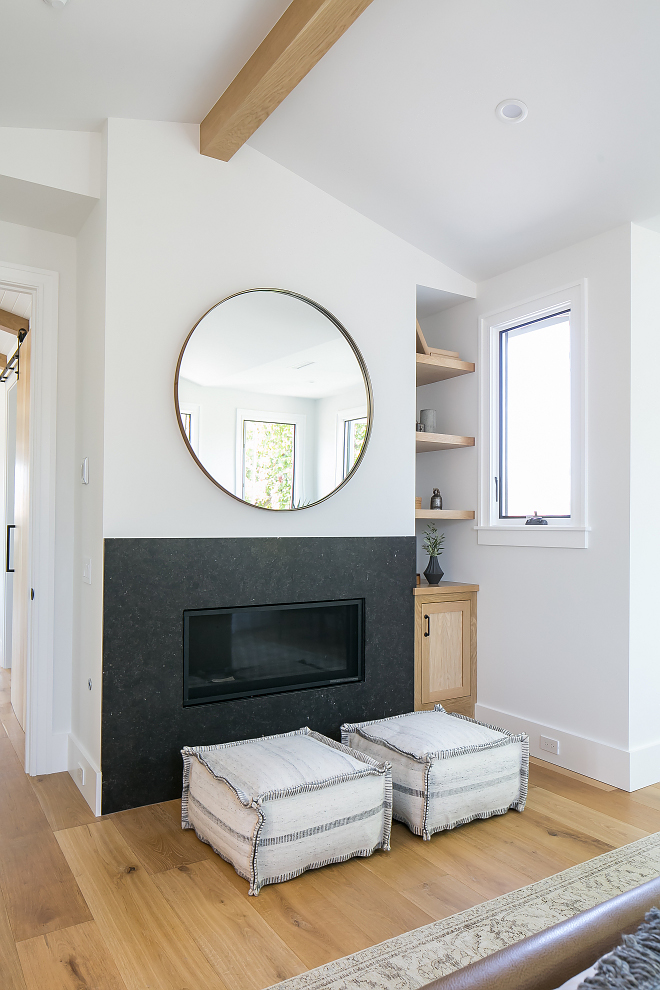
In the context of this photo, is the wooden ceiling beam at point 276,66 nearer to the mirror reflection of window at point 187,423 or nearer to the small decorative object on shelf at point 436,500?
the mirror reflection of window at point 187,423

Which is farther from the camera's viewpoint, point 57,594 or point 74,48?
point 57,594

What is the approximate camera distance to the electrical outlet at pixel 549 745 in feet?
10.9

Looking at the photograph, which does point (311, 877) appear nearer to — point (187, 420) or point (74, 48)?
point (187, 420)

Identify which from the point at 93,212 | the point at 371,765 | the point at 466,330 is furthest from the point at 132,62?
the point at 371,765

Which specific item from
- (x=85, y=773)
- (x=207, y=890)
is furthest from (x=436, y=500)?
(x=207, y=890)

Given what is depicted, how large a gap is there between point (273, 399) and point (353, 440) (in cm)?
46

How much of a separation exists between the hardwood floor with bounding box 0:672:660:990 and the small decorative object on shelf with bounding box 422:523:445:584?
126 cm

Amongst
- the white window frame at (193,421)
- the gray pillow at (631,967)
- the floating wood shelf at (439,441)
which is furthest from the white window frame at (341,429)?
the gray pillow at (631,967)

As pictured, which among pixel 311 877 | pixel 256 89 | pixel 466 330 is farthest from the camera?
pixel 466 330

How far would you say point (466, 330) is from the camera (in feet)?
13.0

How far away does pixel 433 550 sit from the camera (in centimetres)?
393

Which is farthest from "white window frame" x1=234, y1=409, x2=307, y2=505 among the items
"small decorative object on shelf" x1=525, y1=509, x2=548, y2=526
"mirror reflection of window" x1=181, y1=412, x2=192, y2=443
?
"small decorative object on shelf" x1=525, y1=509, x2=548, y2=526

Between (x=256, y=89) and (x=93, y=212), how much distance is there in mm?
958

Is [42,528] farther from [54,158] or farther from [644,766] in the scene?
[644,766]
